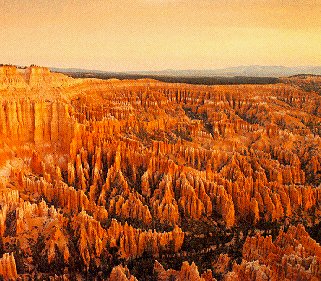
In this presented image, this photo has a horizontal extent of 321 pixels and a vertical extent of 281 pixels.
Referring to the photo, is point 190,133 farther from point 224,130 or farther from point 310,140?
point 310,140

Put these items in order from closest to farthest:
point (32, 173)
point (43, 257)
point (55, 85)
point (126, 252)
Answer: point (43, 257) < point (126, 252) < point (32, 173) < point (55, 85)

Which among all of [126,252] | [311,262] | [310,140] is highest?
[310,140]

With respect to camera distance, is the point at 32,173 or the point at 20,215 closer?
the point at 20,215

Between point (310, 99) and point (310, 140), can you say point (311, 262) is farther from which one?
point (310, 99)

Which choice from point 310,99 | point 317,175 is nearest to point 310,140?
point 317,175

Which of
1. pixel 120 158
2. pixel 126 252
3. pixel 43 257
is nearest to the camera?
pixel 43 257

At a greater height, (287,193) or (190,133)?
(190,133)
